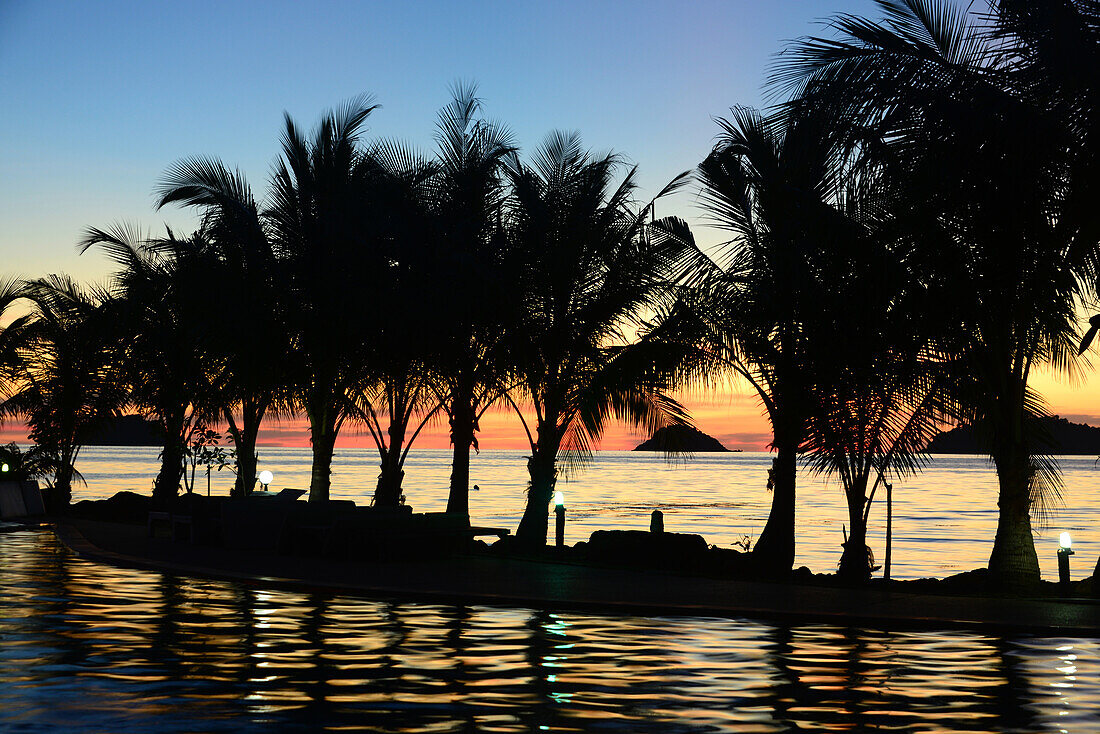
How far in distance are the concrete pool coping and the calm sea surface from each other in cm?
38

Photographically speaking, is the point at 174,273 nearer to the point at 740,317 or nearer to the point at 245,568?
the point at 245,568

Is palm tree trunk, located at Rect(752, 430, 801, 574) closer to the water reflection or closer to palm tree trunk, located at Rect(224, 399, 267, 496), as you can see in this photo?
the water reflection

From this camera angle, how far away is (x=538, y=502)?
23250mm

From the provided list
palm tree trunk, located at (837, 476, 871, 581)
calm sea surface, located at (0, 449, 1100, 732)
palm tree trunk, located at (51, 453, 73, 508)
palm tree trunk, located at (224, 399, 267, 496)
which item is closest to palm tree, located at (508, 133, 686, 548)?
palm tree trunk, located at (837, 476, 871, 581)

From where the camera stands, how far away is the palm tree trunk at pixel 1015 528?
57.7ft

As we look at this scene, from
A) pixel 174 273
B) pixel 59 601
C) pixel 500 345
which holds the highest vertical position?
pixel 174 273

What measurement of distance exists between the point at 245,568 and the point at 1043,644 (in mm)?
10804

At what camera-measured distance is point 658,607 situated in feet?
48.1

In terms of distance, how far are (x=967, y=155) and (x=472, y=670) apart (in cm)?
868

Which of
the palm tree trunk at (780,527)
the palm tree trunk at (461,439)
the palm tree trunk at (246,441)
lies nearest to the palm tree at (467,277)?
the palm tree trunk at (461,439)

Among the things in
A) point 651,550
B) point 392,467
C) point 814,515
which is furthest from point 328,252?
point 814,515

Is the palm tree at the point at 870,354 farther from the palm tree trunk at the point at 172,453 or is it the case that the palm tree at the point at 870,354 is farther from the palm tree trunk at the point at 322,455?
the palm tree trunk at the point at 172,453

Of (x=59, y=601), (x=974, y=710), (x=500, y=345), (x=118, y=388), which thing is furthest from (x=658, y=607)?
(x=118, y=388)

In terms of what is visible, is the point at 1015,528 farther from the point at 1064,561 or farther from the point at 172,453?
the point at 172,453
